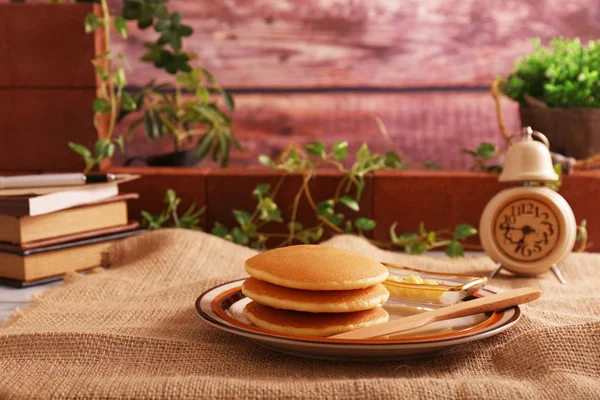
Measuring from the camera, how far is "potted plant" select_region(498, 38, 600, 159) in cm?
142

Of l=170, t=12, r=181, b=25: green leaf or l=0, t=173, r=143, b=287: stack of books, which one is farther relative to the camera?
l=170, t=12, r=181, b=25: green leaf

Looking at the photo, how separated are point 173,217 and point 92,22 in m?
0.39

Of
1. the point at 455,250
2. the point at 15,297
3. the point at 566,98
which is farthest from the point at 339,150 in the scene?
the point at 15,297

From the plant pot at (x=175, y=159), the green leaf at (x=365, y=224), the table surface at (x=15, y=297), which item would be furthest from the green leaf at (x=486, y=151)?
the table surface at (x=15, y=297)

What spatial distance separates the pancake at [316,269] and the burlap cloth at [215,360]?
8cm

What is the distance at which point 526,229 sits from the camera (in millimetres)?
1111

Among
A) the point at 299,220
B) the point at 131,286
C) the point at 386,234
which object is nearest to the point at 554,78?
the point at 386,234

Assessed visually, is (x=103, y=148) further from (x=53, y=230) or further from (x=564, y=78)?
(x=564, y=78)

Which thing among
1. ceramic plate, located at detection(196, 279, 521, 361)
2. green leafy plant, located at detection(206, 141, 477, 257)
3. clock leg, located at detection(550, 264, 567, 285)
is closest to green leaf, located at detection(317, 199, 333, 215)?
green leafy plant, located at detection(206, 141, 477, 257)

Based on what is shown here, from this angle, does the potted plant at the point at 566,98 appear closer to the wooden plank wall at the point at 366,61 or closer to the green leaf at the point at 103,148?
the wooden plank wall at the point at 366,61

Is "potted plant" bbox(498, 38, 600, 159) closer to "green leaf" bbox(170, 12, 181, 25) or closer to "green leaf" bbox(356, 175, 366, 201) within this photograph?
"green leaf" bbox(356, 175, 366, 201)

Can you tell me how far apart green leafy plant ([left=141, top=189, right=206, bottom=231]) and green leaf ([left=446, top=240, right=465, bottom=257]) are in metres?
0.47

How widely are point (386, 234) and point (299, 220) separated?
168 mm

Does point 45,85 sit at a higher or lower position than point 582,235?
higher
